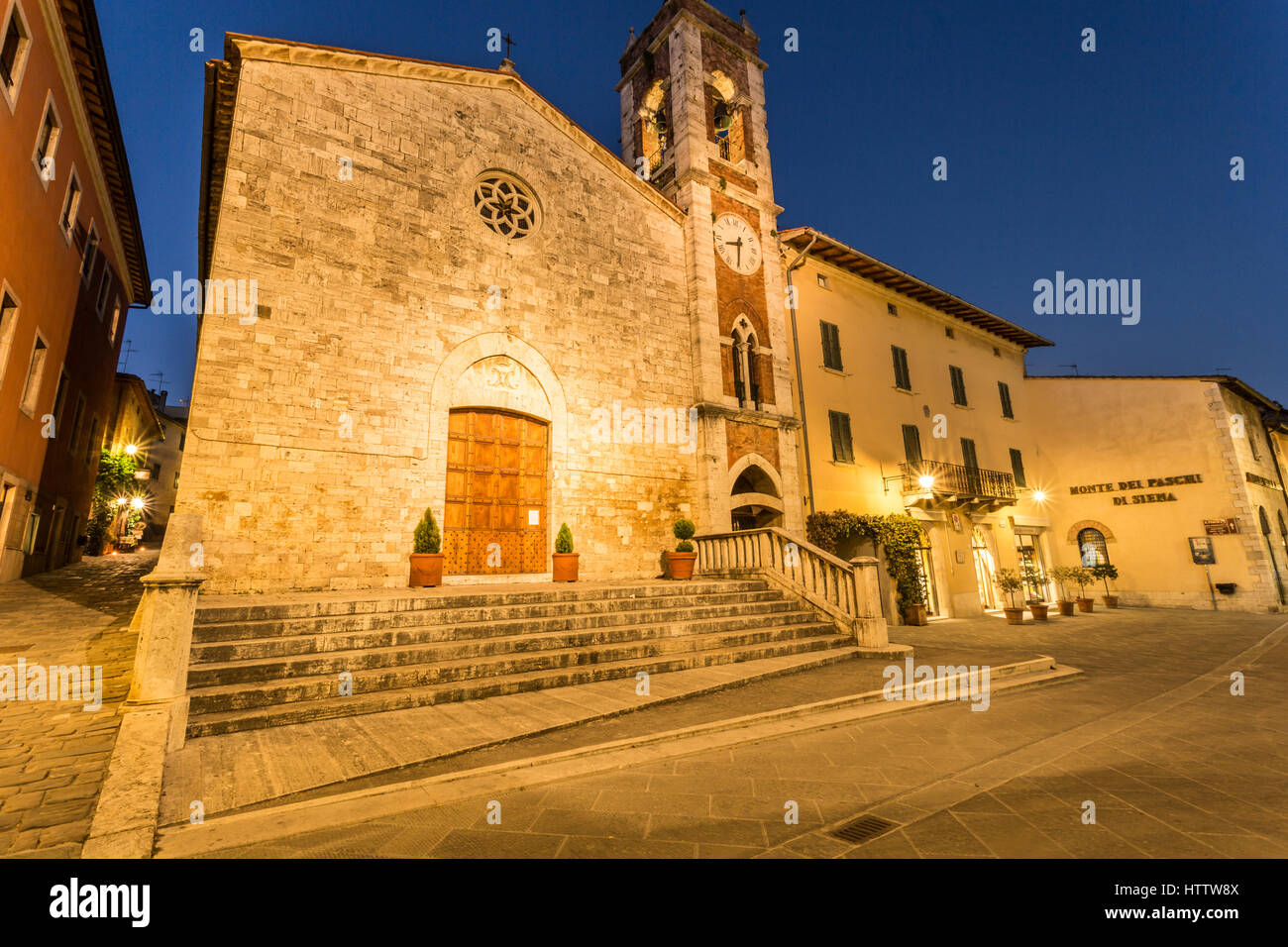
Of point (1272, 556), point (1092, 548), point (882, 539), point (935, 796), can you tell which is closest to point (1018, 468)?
point (1092, 548)

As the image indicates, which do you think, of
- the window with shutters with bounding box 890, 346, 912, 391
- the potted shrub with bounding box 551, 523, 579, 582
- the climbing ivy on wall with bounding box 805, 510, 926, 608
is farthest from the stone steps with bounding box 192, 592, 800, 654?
the window with shutters with bounding box 890, 346, 912, 391

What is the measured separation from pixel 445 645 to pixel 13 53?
11.7 meters

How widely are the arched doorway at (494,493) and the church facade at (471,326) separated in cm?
4

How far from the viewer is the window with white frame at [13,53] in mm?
8297

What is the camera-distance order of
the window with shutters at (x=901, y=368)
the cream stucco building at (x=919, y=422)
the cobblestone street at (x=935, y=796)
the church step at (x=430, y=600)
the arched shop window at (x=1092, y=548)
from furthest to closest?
the arched shop window at (x=1092, y=548)
the window with shutters at (x=901, y=368)
the cream stucco building at (x=919, y=422)
the church step at (x=430, y=600)
the cobblestone street at (x=935, y=796)

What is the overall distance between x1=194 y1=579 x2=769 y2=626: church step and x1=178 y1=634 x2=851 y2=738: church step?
1349mm

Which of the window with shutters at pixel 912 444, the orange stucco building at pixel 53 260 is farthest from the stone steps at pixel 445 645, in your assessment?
the window with shutters at pixel 912 444

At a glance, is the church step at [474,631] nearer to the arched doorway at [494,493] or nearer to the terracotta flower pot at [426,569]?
the terracotta flower pot at [426,569]

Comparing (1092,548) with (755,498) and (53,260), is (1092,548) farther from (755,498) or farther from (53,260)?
(53,260)

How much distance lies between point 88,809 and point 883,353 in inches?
711

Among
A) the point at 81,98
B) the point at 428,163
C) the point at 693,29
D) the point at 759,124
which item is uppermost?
the point at 693,29

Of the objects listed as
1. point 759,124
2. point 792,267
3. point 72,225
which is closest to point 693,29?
point 759,124

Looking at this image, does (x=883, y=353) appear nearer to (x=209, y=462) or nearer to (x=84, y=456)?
(x=209, y=462)
